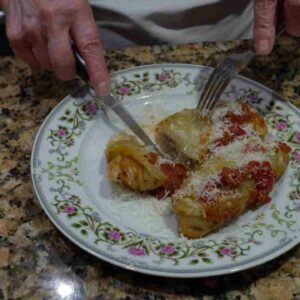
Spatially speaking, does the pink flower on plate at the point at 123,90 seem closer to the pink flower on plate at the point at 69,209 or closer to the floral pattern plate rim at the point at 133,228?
the floral pattern plate rim at the point at 133,228

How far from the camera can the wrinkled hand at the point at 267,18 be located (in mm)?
1315

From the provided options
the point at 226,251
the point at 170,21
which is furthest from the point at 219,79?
the point at 226,251

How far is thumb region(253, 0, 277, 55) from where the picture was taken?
4.32 feet

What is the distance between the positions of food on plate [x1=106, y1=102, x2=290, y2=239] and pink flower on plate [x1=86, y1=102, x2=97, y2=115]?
5.5 inches

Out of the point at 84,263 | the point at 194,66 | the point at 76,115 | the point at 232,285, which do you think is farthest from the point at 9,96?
the point at 232,285

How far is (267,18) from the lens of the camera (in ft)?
4.34

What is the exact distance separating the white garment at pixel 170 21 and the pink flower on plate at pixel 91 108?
370 millimetres

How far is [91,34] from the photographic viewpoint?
4.31 feet

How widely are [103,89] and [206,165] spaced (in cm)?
33

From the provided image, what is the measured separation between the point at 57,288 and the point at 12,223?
0.69ft

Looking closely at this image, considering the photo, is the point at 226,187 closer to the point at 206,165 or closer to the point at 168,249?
the point at 206,165

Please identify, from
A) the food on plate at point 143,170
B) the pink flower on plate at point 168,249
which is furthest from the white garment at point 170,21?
the pink flower on plate at point 168,249

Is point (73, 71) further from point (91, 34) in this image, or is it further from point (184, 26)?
point (184, 26)

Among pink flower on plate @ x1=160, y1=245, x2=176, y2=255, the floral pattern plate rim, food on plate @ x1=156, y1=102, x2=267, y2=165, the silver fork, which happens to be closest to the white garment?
the floral pattern plate rim
